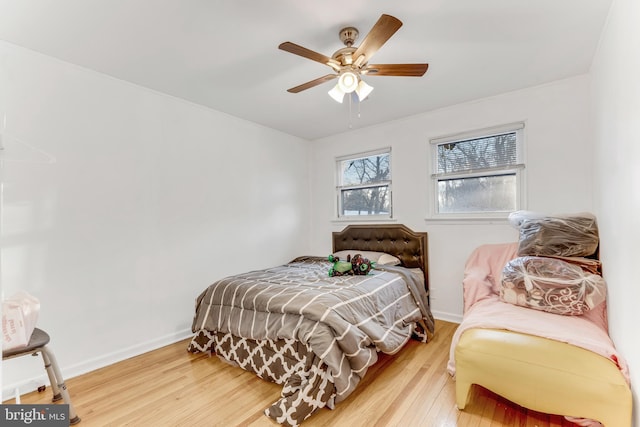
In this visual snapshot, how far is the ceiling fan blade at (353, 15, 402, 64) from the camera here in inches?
65.6

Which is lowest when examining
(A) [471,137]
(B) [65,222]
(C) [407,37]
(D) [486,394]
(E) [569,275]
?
(D) [486,394]

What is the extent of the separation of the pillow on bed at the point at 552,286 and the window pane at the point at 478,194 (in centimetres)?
100

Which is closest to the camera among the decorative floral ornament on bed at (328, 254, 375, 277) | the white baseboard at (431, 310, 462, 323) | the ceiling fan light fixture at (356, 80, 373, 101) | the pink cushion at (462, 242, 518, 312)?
the ceiling fan light fixture at (356, 80, 373, 101)

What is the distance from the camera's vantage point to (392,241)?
3809 mm

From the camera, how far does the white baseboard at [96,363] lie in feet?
7.08

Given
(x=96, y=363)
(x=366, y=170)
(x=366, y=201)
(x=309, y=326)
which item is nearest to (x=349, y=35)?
(x=309, y=326)

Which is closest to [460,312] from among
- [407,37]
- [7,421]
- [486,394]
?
[486,394]

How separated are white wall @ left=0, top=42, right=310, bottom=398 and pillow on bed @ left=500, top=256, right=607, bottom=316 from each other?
273 centimetres

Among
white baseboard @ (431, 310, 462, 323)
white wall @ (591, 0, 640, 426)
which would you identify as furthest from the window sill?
white baseboard @ (431, 310, 462, 323)

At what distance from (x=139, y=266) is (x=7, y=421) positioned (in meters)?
2.20

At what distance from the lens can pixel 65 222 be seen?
2428 millimetres

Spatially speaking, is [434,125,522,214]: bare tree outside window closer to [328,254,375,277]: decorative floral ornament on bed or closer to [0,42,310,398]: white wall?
[328,254,375,277]: decorative floral ornament on bed

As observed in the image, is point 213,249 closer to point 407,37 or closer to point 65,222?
point 65,222

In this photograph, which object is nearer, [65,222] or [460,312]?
[65,222]
